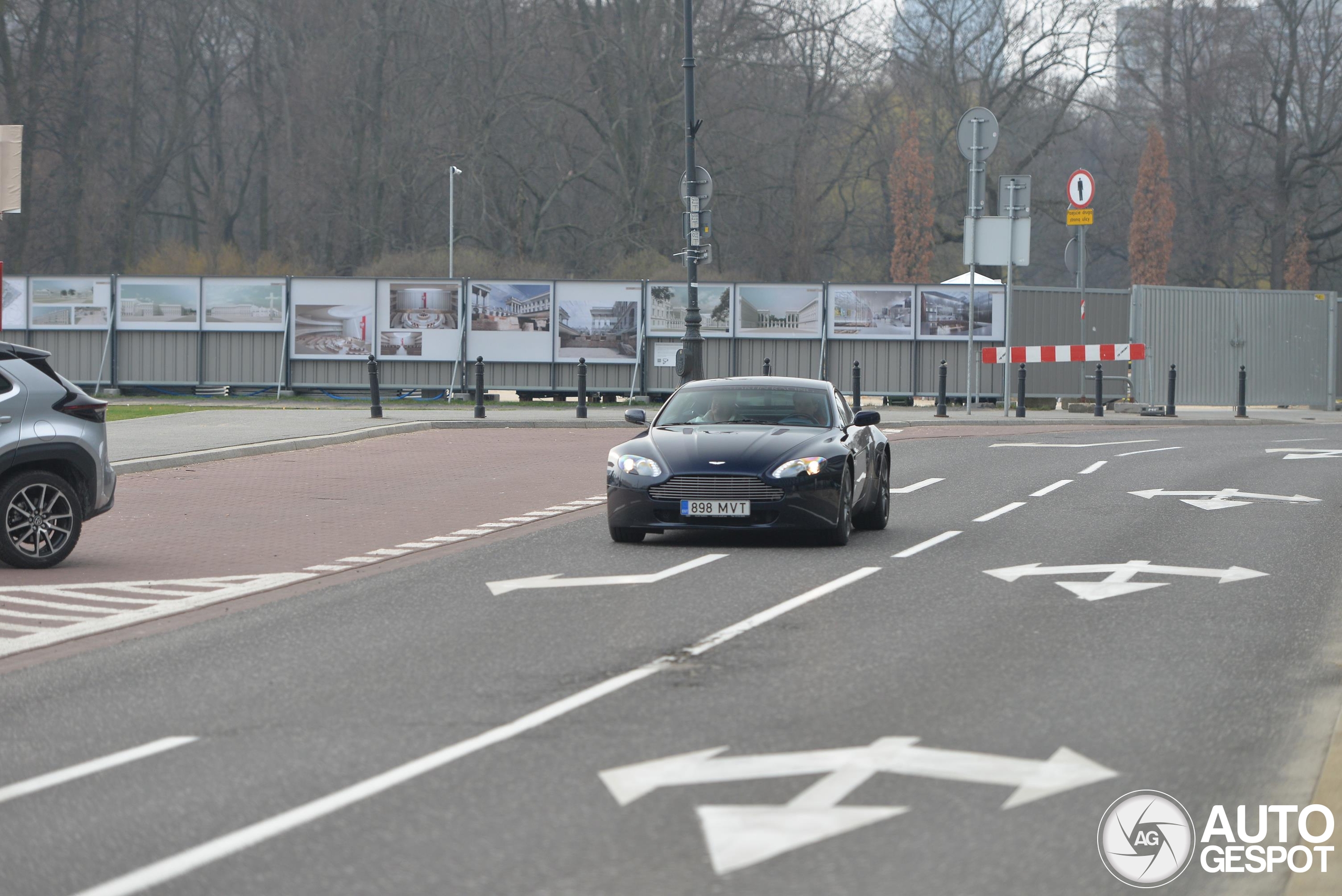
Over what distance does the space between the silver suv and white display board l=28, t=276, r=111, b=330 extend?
23030 millimetres

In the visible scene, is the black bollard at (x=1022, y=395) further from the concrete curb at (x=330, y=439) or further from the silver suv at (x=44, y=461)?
the silver suv at (x=44, y=461)

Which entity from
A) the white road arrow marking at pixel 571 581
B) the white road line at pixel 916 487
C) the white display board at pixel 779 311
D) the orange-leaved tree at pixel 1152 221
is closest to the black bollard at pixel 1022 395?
the white display board at pixel 779 311

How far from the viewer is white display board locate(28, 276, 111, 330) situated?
1345 inches

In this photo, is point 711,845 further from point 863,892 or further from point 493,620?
point 493,620

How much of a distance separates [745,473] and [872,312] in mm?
22574

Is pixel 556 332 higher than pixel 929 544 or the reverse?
higher

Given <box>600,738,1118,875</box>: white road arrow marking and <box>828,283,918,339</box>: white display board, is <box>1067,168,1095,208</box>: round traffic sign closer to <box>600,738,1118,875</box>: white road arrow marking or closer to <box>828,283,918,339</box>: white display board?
<box>828,283,918,339</box>: white display board

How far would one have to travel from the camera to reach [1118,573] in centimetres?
1141

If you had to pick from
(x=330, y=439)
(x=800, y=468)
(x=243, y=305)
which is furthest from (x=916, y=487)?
(x=243, y=305)

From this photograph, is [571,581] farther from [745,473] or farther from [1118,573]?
[1118,573]

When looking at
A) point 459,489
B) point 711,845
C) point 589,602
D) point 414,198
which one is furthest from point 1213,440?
point 414,198

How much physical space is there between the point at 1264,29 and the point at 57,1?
3962 centimetres

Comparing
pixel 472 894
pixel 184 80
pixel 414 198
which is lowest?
pixel 472 894

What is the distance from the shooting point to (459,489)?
17562mm
